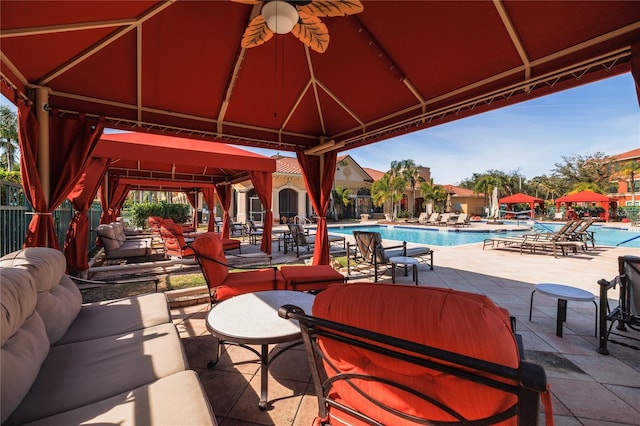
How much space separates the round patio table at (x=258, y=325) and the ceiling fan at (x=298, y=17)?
2283 mm

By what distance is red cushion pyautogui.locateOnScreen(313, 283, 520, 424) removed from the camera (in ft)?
2.40

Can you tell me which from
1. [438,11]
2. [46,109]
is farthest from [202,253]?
[438,11]

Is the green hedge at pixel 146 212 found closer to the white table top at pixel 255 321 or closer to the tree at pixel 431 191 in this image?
the white table top at pixel 255 321

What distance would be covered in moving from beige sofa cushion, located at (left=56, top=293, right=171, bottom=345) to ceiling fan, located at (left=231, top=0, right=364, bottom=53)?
2591 mm

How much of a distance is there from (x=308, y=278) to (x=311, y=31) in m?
2.69

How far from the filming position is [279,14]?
2.14m

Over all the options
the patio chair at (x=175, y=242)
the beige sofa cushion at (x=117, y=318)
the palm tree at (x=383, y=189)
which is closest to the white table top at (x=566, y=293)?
the beige sofa cushion at (x=117, y=318)

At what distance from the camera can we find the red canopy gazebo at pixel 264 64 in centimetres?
249

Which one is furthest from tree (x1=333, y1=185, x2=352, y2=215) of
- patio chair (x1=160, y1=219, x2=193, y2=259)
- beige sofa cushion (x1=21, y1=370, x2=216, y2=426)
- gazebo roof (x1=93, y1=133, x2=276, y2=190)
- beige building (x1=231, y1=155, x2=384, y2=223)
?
beige sofa cushion (x1=21, y1=370, x2=216, y2=426)

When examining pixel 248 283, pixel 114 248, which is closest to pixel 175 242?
pixel 114 248

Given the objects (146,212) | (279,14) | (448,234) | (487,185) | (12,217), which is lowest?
(448,234)

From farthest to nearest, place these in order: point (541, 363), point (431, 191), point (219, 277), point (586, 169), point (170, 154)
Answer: point (586, 169) → point (431, 191) → point (170, 154) → point (219, 277) → point (541, 363)

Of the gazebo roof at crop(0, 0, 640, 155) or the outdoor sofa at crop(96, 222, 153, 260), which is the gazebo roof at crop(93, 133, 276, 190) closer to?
the gazebo roof at crop(0, 0, 640, 155)

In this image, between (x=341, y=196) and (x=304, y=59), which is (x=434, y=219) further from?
(x=304, y=59)
